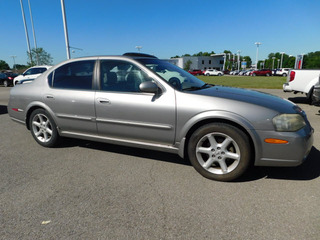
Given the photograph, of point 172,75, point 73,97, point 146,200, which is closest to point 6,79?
point 73,97

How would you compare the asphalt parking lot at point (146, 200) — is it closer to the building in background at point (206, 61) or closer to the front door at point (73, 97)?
the front door at point (73, 97)

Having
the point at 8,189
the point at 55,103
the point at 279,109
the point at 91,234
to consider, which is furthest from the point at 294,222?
the point at 55,103

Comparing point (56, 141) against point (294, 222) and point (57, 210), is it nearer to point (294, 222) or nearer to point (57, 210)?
point (57, 210)

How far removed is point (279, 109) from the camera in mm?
2670

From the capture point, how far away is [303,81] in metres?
8.23

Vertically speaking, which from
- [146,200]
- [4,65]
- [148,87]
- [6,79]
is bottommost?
[146,200]

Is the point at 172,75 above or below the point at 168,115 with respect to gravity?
above

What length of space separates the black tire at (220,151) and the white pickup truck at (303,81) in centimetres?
686

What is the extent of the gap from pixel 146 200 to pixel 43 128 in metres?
2.61

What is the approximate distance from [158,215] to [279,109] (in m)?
1.81

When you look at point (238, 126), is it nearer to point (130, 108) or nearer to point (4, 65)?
point (130, 108)

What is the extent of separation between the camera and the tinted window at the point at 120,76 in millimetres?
3230

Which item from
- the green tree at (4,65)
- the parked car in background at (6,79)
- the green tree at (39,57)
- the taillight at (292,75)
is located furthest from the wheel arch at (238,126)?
the green tree at (4,65)

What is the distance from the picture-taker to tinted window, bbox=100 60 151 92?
323cm
